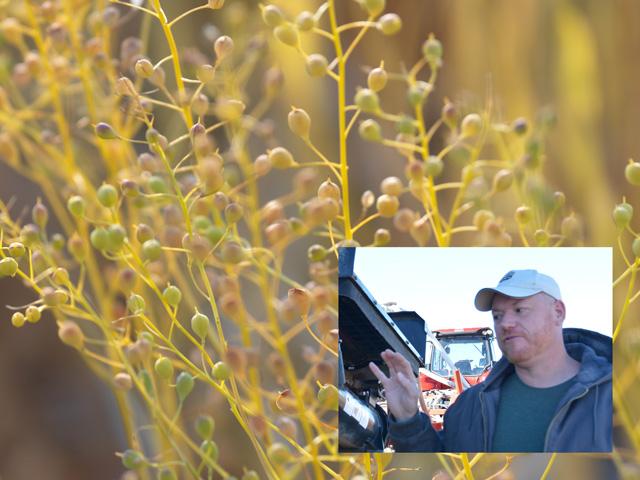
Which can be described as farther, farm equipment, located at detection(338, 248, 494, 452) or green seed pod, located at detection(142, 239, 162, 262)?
farm equipment, located at detection(338, 248, 494, 452)

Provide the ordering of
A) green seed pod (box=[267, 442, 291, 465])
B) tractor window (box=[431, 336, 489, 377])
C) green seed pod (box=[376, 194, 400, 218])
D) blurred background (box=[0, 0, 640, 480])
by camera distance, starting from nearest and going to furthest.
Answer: green seed pod (box=[267, 442, 291, 465])
green seed pod (box=[376, 194, 400, 218])
tractor window (box=[431, 336, 489, 377])
blurred background (box=[0, 0, 640, 480])

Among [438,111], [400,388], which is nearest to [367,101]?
[400,388]

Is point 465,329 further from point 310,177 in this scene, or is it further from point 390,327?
point 310,177

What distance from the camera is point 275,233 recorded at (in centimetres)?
97

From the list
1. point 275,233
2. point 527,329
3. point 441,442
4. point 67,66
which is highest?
point 67,66

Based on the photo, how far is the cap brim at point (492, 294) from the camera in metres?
1.15

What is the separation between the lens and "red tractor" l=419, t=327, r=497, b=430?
3.73 ft

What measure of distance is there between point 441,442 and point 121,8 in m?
0.89

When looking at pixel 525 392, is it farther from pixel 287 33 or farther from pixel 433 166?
pixel 287 33

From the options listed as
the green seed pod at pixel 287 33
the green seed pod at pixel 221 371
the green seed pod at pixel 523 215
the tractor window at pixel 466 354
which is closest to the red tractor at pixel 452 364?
the tractor window at pixel 466 354

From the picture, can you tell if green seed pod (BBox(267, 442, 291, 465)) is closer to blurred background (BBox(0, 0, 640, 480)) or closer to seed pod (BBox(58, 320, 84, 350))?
seed pod (BBox(58, 320, 84, 350))

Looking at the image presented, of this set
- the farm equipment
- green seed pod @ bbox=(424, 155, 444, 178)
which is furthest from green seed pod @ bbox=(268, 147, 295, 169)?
the farm equipment

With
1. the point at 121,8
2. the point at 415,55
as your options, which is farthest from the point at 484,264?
the point at 121,8

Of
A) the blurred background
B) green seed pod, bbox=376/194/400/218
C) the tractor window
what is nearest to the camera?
green seed pod, bbox=376/194/400/218
